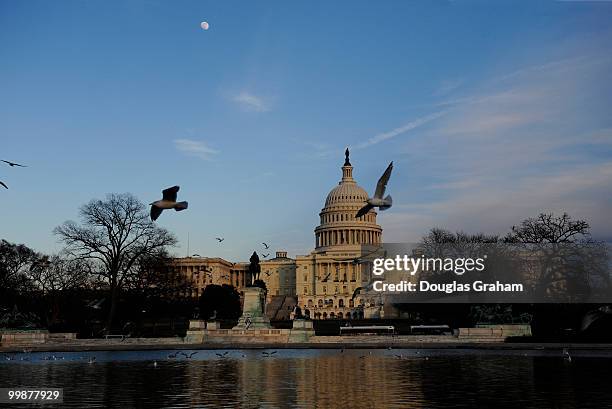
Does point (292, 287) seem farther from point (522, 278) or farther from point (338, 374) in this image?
point (338, 374)

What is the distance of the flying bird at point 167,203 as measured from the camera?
17.7 metres

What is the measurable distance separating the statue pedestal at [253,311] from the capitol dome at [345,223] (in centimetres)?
12374

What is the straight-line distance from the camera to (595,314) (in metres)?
43.6

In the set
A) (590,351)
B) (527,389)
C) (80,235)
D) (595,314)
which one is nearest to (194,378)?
(527,389)

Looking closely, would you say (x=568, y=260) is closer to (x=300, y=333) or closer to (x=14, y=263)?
(x=300, y=333)

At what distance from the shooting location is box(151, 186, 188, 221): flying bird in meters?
17.7

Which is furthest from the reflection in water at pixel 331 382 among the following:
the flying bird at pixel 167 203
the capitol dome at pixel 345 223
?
the capitol dome at pixel 345 223

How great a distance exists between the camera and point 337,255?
18025 centimetres

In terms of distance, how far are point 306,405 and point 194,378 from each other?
8.09m

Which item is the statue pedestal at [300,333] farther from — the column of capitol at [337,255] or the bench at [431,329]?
the column of capitol at [337,255]

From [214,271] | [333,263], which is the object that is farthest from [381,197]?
[214,271]

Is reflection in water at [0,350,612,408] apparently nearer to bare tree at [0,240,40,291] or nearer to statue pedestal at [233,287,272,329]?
statue pedestal at [233,287,272,329]

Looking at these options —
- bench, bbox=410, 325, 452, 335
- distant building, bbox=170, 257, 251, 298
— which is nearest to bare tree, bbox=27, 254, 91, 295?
bench, bbox=410, 325, 452, 335

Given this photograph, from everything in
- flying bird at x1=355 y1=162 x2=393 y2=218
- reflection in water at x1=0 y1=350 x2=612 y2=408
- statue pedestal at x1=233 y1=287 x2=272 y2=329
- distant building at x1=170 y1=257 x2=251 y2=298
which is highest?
distant building at x1=170 y1=257 x2=251 y2=298
